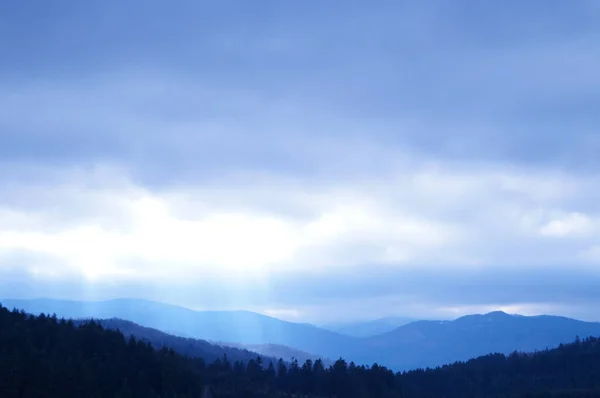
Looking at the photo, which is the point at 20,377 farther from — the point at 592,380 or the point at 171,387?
the point at 592,380

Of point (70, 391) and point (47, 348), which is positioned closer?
point (70, 391)

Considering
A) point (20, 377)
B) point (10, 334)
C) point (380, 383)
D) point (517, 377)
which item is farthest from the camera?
point (517, 377)

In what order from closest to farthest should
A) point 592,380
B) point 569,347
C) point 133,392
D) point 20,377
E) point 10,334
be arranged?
point 20,377
point 133,392
point 10,334
point 592,380
point 569,347

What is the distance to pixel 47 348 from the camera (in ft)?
250

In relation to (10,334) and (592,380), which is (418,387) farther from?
(10,334)

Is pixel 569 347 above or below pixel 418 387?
above

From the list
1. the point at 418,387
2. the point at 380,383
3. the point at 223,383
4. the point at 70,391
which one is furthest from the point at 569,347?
the point at 70,391

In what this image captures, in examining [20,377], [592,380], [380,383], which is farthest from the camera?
[592,380]

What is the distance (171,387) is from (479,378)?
98.2 metres

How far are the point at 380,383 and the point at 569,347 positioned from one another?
104 meters

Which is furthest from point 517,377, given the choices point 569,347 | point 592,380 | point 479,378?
point 569,347

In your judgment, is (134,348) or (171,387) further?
(134,348)

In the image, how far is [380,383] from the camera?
104375 mm

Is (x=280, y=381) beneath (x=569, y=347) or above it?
beneath
